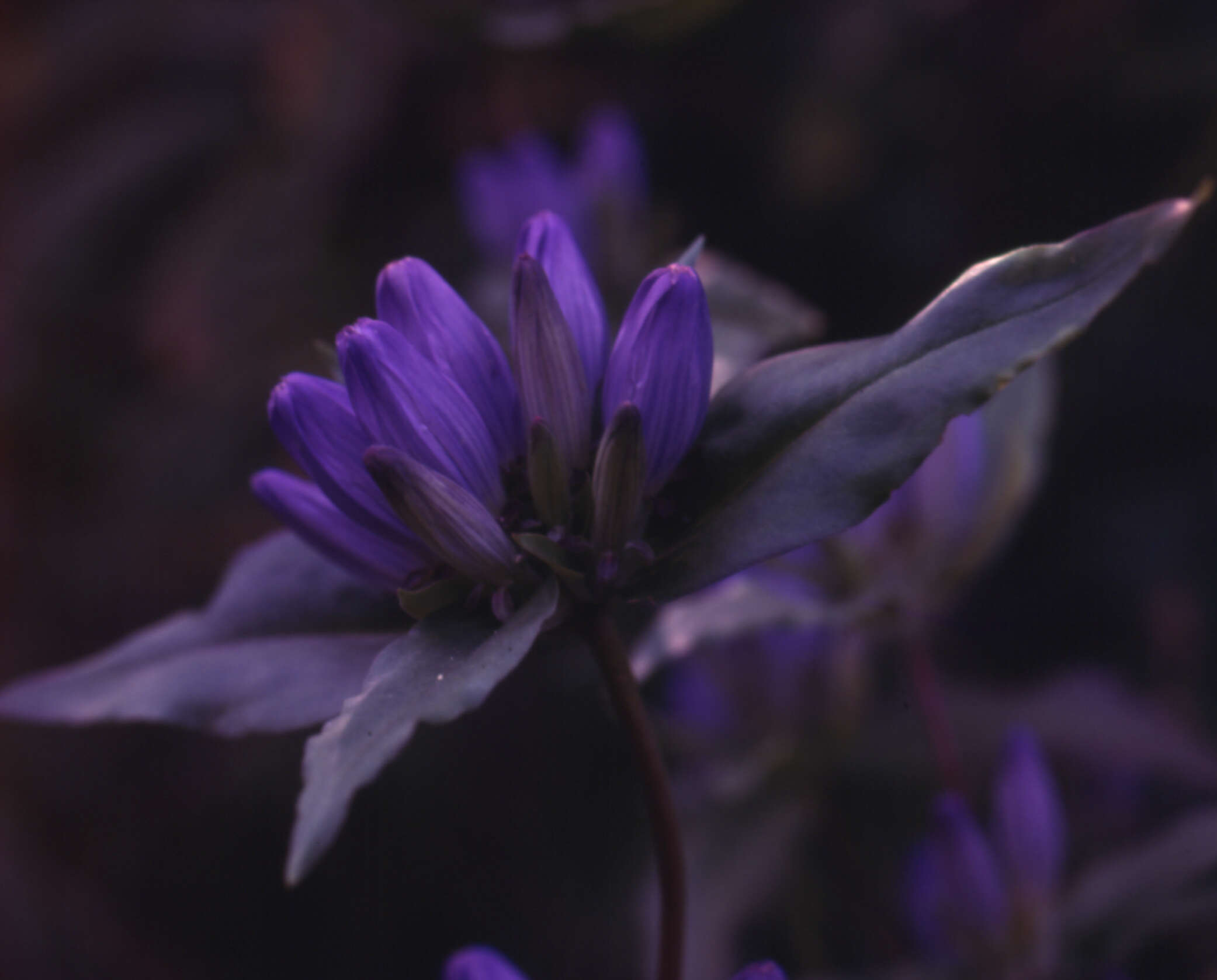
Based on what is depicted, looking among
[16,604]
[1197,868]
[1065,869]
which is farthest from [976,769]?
[16,604]

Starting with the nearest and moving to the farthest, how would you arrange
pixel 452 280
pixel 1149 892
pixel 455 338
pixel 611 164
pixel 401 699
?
pixel 401 699
pixel 455 338
pixel 1149 892
pixel 611 164
pixel 452 280

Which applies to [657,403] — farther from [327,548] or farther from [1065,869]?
[1065,869]

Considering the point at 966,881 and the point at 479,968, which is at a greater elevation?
the point at 479,968

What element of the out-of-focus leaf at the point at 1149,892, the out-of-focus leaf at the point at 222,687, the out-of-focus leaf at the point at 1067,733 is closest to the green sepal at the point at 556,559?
the out-of-focus leaf at the point at 222,687

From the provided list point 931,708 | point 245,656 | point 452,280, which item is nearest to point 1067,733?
point 931,708

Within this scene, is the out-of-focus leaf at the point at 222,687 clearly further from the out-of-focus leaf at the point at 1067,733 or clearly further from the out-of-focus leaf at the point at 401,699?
the out-of-focus leaf at the point at 1067,733

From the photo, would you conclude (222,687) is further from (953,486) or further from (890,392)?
(953,486)
